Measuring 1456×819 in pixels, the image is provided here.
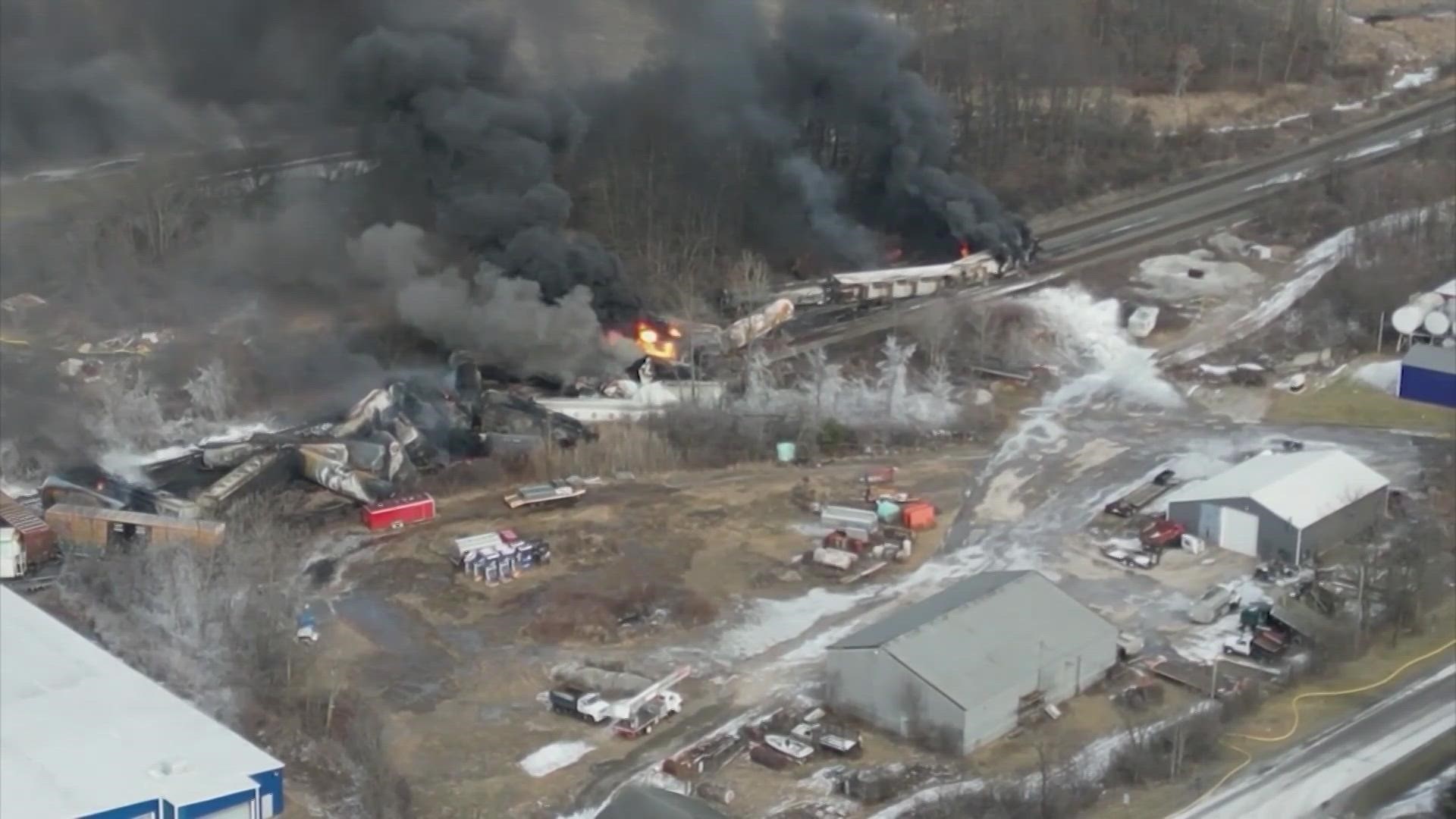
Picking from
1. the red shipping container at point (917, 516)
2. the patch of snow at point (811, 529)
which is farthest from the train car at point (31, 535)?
the red shipping container at point (917, 516)

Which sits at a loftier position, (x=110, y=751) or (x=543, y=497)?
(x=110, y=751)

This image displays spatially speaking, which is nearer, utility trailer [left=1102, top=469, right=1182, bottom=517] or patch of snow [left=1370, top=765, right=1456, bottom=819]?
patch of snow [left=1370, top=765, right=1456, bottom=819]

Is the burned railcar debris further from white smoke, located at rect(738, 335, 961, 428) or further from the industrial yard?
white smoke, located at rect(738, 335, 961, 428)

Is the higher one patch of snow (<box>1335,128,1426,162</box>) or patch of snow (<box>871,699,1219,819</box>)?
patch of snow (<box>1335,128,1426,162</box>)

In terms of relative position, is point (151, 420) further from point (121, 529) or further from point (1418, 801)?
point (1418, 801)

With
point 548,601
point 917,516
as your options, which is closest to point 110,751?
point 548,601

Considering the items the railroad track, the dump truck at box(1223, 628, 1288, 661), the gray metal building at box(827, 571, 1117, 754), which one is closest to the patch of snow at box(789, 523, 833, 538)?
the gray metal building at box(827, 571, 1117, 754)
